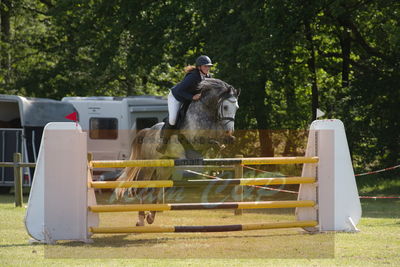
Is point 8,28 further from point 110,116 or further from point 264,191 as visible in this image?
point 264,191

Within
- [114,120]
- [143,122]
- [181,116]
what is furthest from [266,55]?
[181,116]

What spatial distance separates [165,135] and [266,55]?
1063 centimetres

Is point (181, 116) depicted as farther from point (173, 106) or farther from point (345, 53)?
point (345, 53)

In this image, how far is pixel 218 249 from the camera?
28.1 feet

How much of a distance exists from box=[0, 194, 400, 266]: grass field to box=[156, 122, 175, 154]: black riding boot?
1318 millimetres

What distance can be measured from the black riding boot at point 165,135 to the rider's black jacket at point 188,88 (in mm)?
549

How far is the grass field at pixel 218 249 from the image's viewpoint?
7.66m

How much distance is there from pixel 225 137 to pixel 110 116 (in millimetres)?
12296

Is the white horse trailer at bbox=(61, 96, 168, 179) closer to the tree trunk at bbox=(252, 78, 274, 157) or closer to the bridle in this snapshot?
the tree trunk at bbox=(252, 78, 274, 157)

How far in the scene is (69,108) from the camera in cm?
2106

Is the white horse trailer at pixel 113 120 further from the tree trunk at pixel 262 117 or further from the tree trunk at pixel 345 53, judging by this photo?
the tree trunk at pixel 345 53

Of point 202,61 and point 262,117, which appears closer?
point 202,61

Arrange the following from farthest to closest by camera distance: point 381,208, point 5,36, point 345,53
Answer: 1. point 5,36
2. point 345,53
3. point 381,208

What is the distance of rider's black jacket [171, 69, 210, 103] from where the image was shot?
10062mm
